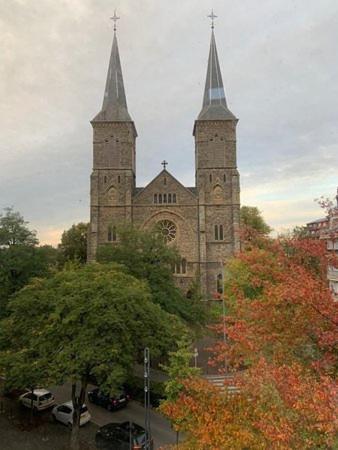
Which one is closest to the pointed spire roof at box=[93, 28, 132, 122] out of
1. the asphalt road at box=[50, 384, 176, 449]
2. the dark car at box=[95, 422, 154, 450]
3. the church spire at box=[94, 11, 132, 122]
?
the church spire at box=[94, 11, 132, 122]

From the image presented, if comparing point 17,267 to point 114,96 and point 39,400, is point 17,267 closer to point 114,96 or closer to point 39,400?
point 39,400

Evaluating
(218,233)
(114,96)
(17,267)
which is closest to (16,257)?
(17,267)

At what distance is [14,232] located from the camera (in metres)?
25.8

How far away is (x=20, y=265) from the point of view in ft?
79.5

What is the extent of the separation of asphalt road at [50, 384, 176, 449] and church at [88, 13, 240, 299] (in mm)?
20989

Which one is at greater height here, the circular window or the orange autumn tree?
the circular window

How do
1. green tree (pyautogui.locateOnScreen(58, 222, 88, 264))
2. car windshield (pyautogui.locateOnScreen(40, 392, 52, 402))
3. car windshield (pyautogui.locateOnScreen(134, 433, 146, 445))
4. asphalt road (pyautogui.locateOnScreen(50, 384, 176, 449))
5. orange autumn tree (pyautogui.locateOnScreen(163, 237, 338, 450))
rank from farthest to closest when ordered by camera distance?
1. green tree (pyautogui.locateOnScreen(58, 222, 88, 264))
2. car windshield (pyautogui.locateOnScreen(40, 392, 52, 402))
3. asphalt road (pyautogui.locateOnScreen(50, 384, 176, 449))
4. car windshield (pyautogui.locateOnScreen(134, 433, 146, 445))
5. orange autumn tree (pyautogui.locateOnScreen(163, 237, 338, 450))

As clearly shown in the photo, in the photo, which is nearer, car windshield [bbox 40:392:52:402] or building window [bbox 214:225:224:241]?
car windshield [bbox 40:392:52:402]

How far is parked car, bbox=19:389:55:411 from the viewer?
18425mm

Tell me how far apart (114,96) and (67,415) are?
118ft

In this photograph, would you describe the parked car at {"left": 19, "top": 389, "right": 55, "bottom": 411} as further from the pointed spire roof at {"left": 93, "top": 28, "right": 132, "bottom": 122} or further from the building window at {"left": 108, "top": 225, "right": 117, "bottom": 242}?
the pointed spire roof at {"left": 93, "top": 28, "right": 132, "bottom": 122}

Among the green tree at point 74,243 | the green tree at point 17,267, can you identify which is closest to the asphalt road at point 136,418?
the green tree at point 17,267

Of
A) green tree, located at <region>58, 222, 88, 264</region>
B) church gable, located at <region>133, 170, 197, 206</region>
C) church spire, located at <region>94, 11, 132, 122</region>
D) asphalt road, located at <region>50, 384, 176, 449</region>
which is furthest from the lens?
green tree, located at <region>58, 222, 88, 264</region>

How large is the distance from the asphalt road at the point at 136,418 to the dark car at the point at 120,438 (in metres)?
1.16
